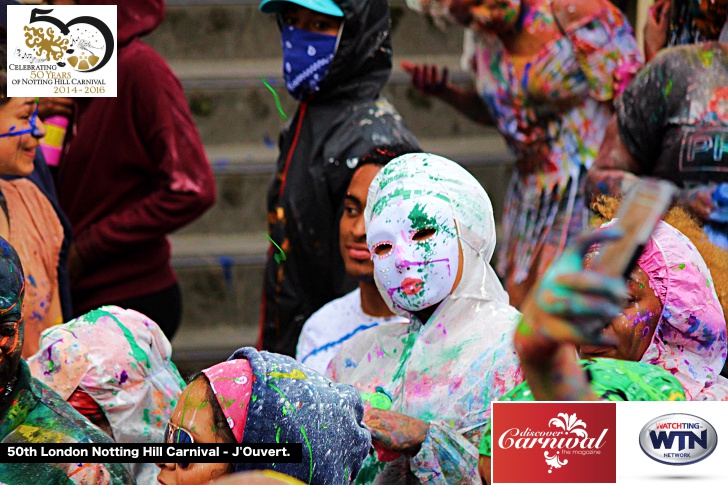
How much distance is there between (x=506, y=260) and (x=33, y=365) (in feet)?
7.02

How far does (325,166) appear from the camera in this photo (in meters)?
3.70

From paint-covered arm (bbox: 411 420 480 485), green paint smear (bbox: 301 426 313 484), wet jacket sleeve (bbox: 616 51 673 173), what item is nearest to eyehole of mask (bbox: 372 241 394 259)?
paint-covered arm (bbox: 411 420 480 485)

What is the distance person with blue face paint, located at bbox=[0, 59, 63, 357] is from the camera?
10.1 feet

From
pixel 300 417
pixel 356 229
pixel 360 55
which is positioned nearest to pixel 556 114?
pixel 360 55

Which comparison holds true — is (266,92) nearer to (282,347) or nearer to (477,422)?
(282,347)

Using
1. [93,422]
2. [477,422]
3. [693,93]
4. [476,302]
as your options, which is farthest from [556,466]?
[693,93]

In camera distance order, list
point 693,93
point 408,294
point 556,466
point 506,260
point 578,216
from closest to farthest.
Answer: point 556,466
point 408,294
point 693,93
point 578,216
point 506,260

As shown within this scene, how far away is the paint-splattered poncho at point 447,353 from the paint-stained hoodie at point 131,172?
1.19 metres

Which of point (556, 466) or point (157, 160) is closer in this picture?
point (556, 466)

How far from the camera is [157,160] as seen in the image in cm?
385

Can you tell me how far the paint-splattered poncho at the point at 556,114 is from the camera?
13.6 ft

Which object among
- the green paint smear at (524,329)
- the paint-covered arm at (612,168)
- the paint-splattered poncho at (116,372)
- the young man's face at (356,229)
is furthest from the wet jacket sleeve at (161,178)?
the green paint smear at (524,329)

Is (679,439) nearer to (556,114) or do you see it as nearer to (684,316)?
(684,316)

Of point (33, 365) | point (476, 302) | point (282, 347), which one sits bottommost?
point (282, 347)
